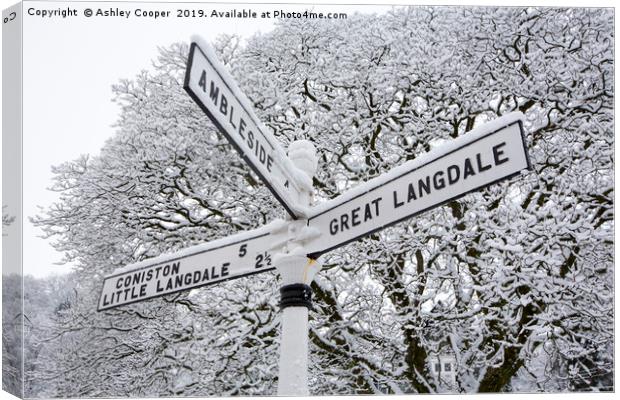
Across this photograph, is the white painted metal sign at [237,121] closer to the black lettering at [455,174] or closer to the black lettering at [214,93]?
the black lettering at [214,93]

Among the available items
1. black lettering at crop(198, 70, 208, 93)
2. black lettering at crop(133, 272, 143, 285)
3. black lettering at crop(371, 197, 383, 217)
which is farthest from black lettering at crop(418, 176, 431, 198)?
black lettering at crop(133, 272, 143, 285)

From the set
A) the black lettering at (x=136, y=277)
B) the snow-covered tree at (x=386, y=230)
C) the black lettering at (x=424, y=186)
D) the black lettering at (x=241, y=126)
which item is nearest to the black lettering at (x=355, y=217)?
the black lettering at (x=424, y=186)

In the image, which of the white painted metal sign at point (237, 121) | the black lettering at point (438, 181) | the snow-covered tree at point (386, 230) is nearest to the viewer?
the white painted metal sign at point (237, 121)

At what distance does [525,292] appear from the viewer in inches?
362

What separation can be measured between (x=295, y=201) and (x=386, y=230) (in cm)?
597

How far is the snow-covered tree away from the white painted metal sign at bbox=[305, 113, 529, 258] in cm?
545

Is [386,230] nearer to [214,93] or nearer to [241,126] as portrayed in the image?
[241,126]

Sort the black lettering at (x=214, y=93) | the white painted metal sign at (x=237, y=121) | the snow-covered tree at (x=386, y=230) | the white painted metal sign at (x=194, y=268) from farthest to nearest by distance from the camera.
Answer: the snow-covered tree at (x=386, y=230), the white painted metal sign at (x=194, y=268), the black lettering at (x=214, y=93), the white painted metal sign at (x=237, y=121)

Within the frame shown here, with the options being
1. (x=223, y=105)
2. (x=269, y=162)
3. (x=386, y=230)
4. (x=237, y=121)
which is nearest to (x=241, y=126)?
(x=237, y=121)

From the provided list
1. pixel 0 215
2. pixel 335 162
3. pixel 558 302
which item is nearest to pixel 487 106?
pixel 335 162

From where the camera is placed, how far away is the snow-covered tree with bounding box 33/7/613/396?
9.12 meters

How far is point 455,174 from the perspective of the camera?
3.27 metres

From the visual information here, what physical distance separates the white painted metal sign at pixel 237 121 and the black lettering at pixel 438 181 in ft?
2.37

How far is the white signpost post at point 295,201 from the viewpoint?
10.1 ft
